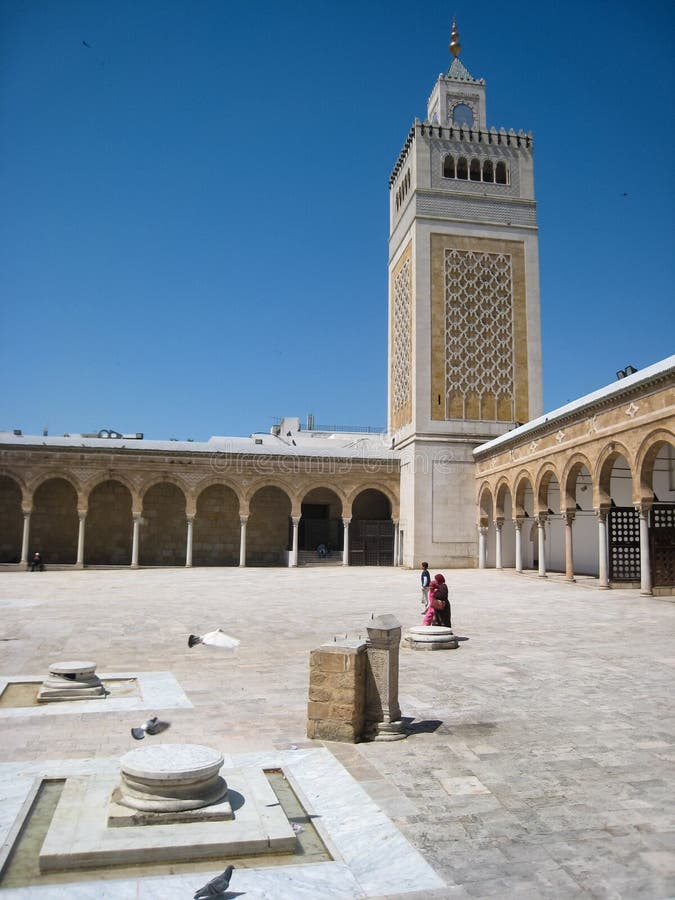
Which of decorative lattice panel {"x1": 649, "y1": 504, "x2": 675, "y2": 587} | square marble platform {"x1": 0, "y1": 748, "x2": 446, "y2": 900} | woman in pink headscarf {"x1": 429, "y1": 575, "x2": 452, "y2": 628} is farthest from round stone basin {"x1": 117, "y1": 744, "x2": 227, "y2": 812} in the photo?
decorative lattice panel {"x1": 649, "y1": 504, "x2": 675, "y2": 587}

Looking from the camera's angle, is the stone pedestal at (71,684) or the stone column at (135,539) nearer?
the stone pedestal at (71,684)

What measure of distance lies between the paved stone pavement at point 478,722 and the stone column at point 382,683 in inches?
7.7

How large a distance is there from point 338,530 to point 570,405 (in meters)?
14.2

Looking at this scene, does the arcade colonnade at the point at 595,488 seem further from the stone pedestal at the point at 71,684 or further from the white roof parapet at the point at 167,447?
the stone pedestal at the point at 71,684

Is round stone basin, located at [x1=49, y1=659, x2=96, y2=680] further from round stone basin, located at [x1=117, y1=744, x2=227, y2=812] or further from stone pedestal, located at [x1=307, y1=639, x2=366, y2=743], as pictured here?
round stone basin, located at [x1=117, y1=744, x2=227, y2=812]

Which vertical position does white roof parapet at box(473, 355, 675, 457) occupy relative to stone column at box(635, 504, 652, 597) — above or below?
above

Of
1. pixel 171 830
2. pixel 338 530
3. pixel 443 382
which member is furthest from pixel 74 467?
pixel 171 830

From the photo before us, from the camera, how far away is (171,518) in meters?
29.5

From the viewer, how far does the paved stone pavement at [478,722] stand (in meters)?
3.67

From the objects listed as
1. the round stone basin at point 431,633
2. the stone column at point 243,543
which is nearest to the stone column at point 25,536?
the stone column at point 243,543

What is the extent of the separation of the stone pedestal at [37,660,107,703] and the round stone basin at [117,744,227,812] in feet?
9.90

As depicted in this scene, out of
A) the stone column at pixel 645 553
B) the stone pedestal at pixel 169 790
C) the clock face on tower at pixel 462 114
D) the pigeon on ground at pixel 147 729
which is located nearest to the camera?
the stone pedestal at pixel 169 790

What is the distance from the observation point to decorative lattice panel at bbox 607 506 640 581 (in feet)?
61.7

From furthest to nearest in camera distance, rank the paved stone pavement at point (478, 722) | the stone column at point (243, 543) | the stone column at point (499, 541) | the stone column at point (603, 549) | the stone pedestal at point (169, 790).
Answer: the stone column at point (243, 543) → the stone column at point (499, 541) → the stone column at point (603, 549) → the stone pedestal at point (169, 790) → the paved stone pavement at point (478, 722)
